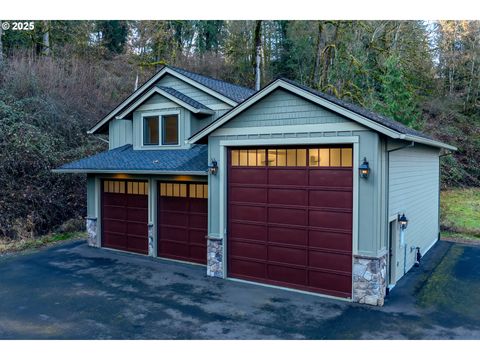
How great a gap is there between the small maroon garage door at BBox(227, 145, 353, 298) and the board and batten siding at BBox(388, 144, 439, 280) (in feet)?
4.12

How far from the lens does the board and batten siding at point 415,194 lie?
843 cm

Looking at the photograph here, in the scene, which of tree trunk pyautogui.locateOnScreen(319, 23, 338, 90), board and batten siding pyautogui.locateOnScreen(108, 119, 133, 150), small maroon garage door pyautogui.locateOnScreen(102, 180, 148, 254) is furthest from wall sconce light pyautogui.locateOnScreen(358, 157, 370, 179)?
tree trunk pyautogui.locateOnScreen(319, 23, 338, 90)

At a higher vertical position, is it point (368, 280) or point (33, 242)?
point (368, 280)

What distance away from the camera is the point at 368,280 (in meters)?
7.42

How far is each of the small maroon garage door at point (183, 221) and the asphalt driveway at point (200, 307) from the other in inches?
27.2

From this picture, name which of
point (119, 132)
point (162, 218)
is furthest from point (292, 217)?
point (119, 132)

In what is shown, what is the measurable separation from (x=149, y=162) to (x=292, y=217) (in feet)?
15.9

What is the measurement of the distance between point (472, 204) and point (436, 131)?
640cm

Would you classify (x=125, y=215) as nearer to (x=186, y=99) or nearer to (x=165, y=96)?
(x=165, y=96)

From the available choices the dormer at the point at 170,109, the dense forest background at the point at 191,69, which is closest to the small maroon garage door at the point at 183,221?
the dormer at the point at 170,109

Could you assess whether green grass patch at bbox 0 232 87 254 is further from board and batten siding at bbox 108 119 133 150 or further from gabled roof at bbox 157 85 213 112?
gabled roof at bbox 157 85 213 112

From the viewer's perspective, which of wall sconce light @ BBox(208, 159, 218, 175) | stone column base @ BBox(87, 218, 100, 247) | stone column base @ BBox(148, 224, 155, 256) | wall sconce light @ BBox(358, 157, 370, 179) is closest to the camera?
wall sconce light @ BBox(358, 157, 370, 179)

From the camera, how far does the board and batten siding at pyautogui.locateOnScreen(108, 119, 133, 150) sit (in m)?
13.3

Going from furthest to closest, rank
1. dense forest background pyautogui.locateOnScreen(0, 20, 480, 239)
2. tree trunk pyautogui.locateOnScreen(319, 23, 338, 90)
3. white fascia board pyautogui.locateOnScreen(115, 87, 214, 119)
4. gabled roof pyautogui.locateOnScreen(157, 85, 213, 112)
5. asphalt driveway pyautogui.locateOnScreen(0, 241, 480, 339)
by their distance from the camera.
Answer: tree trunk pyautogui.locateOnScreen(319, 23, 338, 90)
dense forest background pyautogui.locateOnScreen(0, 20, 480, 239)
gabled roof pyautogui.locateOnScreen(157, 85, 213, 112)
white fascia board pyautogui.locateOnScreen(115, 87, 214, 119)
asphalt driveway pyautogui.locateOnScreen(0, 241, 480, 339)
